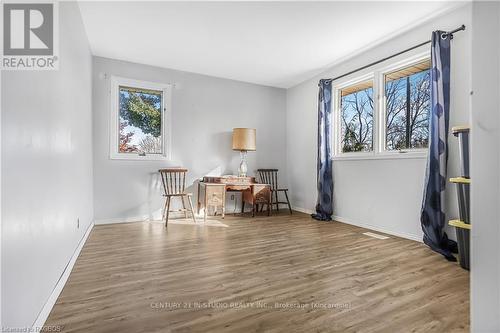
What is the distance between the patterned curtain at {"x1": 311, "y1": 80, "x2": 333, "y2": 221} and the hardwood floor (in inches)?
43.7

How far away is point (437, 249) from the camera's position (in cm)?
249

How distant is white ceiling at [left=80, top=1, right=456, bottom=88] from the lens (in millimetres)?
2604

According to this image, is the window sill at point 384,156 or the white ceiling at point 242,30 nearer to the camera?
the white ceiling at point 242,30

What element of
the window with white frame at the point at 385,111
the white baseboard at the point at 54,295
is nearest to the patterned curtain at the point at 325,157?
the window with white frame at the point at 385,111

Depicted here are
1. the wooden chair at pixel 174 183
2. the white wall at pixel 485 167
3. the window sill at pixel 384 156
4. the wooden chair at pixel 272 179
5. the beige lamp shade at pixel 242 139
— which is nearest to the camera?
the white wall at pixel 485 167

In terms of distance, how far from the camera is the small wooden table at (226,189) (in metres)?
4.07

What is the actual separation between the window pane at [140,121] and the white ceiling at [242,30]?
541 mm

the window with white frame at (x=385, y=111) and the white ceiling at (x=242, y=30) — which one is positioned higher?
the white ceiling at (x=242, y=30)

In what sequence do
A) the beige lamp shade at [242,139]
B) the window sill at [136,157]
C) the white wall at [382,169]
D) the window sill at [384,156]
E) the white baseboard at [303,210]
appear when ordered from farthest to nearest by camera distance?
the white baseboard at [303,210], the beige lamp shade at [242,139], the window sill at [136,157], the window sill at [384,156], the white wall at [382,169]

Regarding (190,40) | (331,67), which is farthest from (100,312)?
(331,67)

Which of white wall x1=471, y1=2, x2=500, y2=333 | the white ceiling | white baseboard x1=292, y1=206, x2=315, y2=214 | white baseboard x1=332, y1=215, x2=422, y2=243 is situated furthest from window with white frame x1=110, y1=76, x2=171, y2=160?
white wall x1=471, y1=2, x2=500, y2=333

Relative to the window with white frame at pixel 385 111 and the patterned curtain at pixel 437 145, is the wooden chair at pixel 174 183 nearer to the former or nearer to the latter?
the window with white frame at pixel 385 111

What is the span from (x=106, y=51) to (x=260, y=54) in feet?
7.31

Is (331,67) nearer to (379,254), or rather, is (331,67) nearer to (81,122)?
(379,254)
